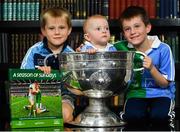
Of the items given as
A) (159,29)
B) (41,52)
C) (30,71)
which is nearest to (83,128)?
(30,71)

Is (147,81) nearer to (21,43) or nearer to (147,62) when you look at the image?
(147,62)

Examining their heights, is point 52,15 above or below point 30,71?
above

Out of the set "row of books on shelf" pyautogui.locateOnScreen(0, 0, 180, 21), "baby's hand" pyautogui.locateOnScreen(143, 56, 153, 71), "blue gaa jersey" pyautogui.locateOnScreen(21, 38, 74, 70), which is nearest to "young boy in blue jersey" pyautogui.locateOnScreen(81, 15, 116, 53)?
"blue gaa jersey" pyautogui.locateOnScreen(21, 38, 74, 70)

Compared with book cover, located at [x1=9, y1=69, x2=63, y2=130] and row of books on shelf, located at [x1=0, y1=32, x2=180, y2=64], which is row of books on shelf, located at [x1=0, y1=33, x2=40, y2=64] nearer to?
row of books on shelf, located at [x1=0, y1=32, x2=180, y2=64]

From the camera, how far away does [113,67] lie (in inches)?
57.3

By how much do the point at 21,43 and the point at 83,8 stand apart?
35cm

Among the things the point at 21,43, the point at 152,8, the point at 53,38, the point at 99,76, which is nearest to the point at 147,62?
the point at 99,76

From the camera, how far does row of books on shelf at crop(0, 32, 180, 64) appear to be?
2400 millimetres

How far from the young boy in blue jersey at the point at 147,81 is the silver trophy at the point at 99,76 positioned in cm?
32

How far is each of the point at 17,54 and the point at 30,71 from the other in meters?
0.96

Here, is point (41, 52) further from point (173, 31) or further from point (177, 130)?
point (173, 31)

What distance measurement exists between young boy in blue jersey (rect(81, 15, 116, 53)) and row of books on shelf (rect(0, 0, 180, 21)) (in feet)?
1.55

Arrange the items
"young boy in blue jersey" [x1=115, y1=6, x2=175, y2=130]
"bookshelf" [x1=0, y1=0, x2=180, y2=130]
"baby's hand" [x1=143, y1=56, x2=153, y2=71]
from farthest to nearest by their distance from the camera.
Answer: "bookshelf" [x1=0, y1=0, x2=180, y2=130] < "young boy in blue jersey" [x1=115, y1=6, x2=175, y2=130] < "baby's hand" [x1=143, y1=56, x2=153, y2=71]

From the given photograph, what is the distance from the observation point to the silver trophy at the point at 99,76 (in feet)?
4.75
